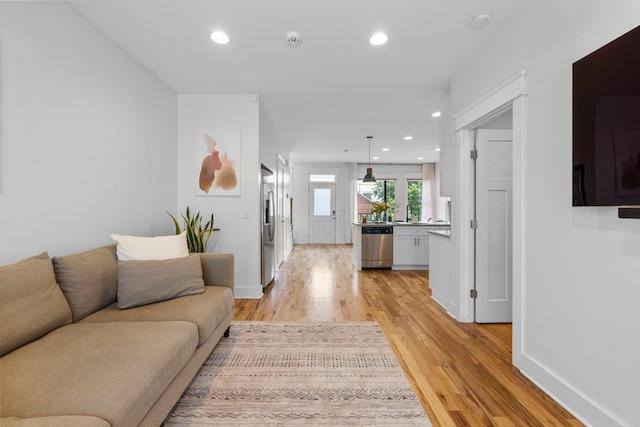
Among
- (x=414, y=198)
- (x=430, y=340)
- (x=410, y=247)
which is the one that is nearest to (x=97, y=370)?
(x=430, y=340)

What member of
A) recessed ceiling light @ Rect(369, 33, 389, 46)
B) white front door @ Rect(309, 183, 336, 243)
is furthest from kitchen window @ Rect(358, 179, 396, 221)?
recessed ceiling light @ Rect(369, 33, 389, 46)

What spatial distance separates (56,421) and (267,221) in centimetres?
346

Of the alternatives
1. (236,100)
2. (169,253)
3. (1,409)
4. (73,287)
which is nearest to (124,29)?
(236,100)

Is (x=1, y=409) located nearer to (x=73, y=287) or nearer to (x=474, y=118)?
(x=73, y=287)

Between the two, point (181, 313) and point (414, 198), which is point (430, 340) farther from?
point (414, 198)

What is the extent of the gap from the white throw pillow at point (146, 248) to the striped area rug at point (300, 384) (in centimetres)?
84

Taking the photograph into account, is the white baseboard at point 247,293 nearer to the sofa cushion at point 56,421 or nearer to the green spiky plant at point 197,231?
the green spiky plant at point 197,231

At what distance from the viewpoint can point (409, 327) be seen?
2.81 metres

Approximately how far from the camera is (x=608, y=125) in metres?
1.38

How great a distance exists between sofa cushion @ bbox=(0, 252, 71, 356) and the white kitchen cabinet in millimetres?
4940

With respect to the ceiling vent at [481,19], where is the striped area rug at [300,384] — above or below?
below

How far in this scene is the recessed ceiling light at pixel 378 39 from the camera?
2.40 m

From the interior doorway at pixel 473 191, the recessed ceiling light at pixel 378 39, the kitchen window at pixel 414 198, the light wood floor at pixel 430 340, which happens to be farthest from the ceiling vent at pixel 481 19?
the kitchen window at pixel 414 198

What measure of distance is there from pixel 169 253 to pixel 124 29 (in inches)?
70.4
